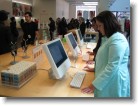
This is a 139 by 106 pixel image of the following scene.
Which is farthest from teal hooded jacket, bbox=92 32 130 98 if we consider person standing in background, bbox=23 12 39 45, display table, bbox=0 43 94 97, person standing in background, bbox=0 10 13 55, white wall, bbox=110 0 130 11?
person standing in background, bbox=23 12 39 45

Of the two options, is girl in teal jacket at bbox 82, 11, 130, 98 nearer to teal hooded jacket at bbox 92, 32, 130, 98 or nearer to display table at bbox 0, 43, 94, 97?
teal hooded jacket at bbox 92, 32, 130, 98

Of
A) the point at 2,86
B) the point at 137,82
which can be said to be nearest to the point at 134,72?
the point at 137,82

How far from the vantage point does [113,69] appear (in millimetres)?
1102

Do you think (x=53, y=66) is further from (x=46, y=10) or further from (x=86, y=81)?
(x=46, y=10)

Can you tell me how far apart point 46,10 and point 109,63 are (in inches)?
101

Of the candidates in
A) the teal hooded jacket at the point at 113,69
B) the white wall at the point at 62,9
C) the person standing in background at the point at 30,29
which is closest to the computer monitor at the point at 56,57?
the teal hooded jacket at the point at 113,69

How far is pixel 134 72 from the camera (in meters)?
1.13

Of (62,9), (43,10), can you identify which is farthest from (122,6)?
(62,9)

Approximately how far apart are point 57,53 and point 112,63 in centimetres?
49

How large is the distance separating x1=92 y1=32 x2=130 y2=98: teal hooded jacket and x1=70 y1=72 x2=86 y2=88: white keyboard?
19 centimetres

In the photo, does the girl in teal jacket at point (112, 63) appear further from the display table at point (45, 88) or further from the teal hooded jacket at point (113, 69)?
the display table at point (45, 88)

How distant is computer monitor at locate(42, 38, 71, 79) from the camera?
4.15 ft

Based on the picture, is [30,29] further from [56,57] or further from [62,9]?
[56,57]

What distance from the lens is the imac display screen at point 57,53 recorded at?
4.34ft
